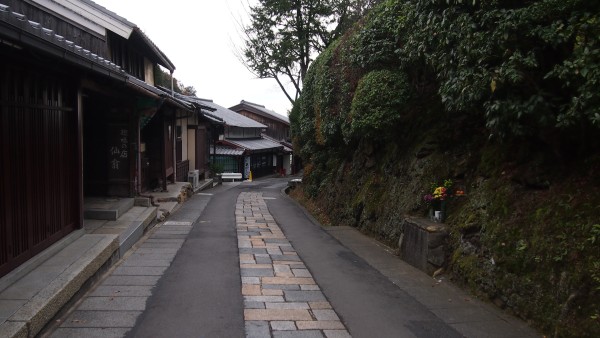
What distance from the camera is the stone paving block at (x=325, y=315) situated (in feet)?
18.5

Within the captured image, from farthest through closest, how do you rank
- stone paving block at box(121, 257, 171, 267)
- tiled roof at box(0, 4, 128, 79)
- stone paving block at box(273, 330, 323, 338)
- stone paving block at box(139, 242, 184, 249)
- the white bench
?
the white bench
stone paving block at box(139, 242, 184, 249)
stone paving block at box(121, 257, 171, 267)
stone paving block at box(273, 330, 323, 338)
tiled roof at box(0, 4, 128, 79)

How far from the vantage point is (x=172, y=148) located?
65.2ft

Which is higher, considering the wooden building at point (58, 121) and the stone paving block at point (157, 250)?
the wooden building at point (58, 121)

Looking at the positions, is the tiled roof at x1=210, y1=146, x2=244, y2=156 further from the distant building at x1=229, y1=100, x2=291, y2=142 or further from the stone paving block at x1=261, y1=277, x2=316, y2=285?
the stone paving block at x1=261, y1=277, x2=316, y2=285

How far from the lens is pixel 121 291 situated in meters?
6.46

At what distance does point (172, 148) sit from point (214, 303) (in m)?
14.7

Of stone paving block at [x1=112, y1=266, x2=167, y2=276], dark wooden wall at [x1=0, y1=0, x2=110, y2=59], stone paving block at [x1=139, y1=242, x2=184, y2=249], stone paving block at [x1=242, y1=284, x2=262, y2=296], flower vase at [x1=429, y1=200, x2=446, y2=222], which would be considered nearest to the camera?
stone paving block at [x1=242, y1=284, x2=262, y2=296]

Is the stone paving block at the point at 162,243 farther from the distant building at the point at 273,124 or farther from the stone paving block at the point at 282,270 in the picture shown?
the distant building at the point at 273,124

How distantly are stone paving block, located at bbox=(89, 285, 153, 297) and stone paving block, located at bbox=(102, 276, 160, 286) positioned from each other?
153 millimetres

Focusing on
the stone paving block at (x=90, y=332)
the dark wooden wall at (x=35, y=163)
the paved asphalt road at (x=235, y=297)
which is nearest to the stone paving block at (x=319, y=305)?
the paved asphalt road at (x=235, y=297)

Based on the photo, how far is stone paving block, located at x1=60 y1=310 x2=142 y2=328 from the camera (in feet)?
17.1

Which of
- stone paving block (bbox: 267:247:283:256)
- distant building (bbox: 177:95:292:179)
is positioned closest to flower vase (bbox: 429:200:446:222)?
stone paving block (bbox: 267:247:283:256)

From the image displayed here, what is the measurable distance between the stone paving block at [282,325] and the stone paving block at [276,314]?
0.13 meters

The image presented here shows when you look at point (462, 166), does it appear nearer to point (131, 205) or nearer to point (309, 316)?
point (309, 316)
